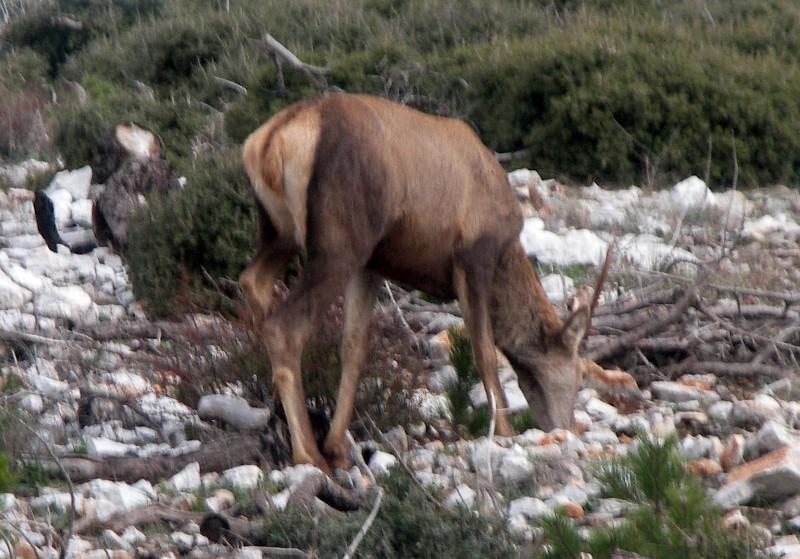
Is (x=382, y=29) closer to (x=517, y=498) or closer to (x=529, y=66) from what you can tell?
(x=529, y=66)

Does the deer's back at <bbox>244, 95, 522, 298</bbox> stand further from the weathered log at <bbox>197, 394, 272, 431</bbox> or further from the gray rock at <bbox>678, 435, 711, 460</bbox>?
the gray rock at <bbox>678, 435, 711, 460</bbox>

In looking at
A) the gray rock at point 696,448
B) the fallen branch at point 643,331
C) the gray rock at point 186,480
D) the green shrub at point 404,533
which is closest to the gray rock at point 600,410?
the fallen branch at point 643,331

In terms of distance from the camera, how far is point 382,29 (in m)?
21.0

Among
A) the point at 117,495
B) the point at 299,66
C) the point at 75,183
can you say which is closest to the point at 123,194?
the point at 75,183

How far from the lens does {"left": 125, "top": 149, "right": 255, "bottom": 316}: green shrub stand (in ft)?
36.0

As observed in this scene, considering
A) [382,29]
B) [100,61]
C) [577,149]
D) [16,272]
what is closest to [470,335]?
[16,272]

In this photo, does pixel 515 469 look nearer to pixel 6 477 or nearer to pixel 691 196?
pixel 6 477

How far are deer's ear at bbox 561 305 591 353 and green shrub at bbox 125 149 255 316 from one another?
11.1ft

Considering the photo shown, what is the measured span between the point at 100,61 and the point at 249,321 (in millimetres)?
16113

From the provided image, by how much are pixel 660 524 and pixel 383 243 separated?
3389 mm

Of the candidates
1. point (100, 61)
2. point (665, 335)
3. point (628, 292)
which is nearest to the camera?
point (665, 335)

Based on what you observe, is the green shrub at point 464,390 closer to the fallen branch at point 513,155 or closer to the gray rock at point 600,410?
the gray rock at point 600,410

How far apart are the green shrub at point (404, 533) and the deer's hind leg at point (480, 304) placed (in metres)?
2.33

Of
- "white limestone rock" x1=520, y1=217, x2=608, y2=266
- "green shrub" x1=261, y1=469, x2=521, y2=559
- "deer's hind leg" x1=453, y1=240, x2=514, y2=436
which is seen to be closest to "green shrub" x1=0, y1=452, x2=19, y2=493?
"green shrub" x1=261, y1=469, x2=521, y2=559
